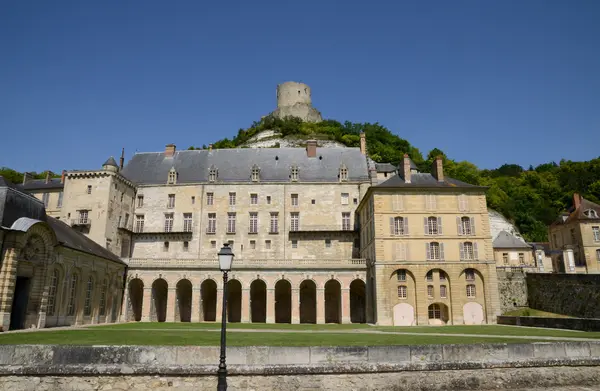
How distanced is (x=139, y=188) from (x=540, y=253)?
40.5 metres

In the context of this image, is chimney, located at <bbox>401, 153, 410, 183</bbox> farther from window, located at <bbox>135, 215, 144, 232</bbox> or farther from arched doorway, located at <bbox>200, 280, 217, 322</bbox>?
window, located at <bbox>135, 215, 144, 232</bbox>

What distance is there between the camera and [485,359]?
11.8 metres

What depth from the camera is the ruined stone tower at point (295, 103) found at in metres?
81.1

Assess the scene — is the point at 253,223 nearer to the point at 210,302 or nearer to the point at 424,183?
the point at 210,302

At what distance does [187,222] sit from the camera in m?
41.6

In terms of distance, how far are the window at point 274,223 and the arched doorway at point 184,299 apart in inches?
346

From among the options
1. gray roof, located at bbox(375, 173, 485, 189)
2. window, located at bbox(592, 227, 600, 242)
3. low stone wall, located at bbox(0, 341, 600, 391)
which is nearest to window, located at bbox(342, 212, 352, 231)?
gray roof, located at bbox(375, 173, 485, 189)

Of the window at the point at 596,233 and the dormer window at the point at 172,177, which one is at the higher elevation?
the dormer window at the point at 172,177

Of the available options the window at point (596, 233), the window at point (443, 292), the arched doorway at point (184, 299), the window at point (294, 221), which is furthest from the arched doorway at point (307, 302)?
the window at point (596, 233)

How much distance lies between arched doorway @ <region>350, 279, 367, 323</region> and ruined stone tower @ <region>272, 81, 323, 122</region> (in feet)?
156

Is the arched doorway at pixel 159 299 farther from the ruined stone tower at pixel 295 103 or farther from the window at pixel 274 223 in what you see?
the ruined stone tower at pixel 295 103

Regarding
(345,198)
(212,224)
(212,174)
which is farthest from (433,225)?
(212,174)

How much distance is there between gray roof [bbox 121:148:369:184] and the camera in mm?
43562

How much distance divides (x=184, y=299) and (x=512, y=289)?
2770cm
